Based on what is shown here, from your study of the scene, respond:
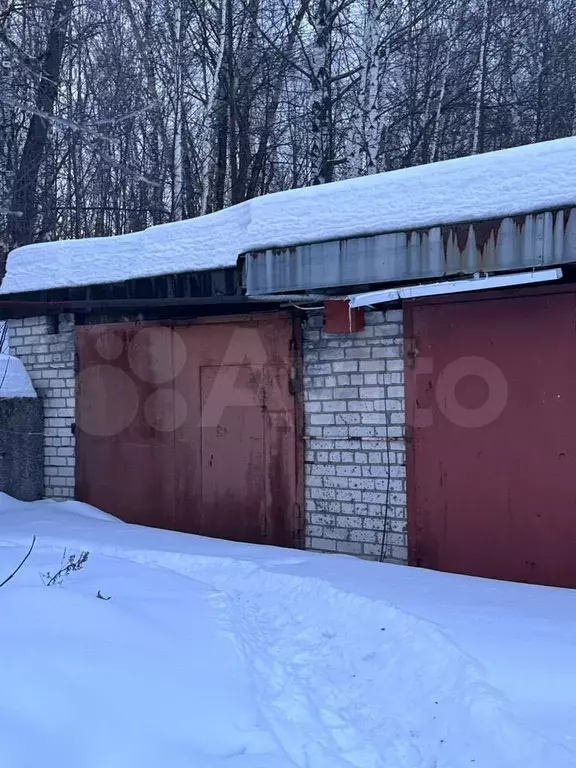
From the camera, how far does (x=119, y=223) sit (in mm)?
14570

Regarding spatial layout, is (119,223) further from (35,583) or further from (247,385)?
(35,583)

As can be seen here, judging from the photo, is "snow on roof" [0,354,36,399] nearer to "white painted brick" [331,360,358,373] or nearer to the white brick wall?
the white brick wall

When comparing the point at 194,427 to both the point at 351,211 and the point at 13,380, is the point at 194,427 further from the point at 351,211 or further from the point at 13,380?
the point at 351,211

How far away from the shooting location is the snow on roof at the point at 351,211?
4281mm

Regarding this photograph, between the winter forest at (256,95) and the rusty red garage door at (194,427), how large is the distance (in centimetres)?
635

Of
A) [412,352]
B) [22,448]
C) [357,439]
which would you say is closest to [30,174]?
[22,448]

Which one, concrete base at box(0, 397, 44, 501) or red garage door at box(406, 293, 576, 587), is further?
concrete base at box(0, 397, 44, 501)

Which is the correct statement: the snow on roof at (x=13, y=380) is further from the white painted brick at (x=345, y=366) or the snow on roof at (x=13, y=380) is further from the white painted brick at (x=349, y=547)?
the white painted brick at (x=349, y=547)

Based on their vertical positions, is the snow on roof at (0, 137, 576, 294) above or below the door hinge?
above

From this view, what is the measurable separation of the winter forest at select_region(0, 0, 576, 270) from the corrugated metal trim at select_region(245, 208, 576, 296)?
288 inches

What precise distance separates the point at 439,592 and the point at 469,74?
11.6 metres

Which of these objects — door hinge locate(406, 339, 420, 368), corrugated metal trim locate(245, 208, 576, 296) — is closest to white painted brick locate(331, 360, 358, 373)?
door hinge locate(406, 339, 420, 368)

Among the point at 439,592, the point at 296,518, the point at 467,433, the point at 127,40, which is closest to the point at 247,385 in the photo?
the point at 296,518

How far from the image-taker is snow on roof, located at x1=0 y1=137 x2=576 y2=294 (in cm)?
Answer: 428
